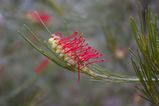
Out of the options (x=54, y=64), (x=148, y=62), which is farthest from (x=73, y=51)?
(x=54, y=64)

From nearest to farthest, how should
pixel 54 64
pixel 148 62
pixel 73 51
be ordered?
1. pixel 148 62
2. pixel 73 51
3. pixel 54 64

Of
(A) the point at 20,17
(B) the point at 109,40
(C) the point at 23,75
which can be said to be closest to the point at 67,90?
(C) the point at 23,75

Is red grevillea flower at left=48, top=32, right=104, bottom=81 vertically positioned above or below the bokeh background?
below

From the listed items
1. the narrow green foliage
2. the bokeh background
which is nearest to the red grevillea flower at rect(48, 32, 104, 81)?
the narrow green foliage

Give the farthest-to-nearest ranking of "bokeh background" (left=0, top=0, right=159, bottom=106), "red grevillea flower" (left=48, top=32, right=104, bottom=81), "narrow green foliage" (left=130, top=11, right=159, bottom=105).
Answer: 1. "bokeh background" (left=0, top=0, right=159, bottom=106)
2. "red grevillea flower" (left=48, top=32, right=104, bottom=81)
3. "narrow green foliage" (left=130, top=11, right=159, bottom=105)

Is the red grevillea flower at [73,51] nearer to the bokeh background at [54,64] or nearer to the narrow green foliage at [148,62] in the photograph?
the narrow green foliage at [148,62]

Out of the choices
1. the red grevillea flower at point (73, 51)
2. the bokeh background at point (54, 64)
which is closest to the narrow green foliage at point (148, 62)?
the red grevillea flower at point (73, 51)

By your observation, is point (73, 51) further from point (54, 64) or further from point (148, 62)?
point (54, 64)

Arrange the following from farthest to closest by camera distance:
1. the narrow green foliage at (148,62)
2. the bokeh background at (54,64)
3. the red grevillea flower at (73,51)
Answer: the bokeh background at (54,64)
the red grevillea flower at (73,51)
the narrow green foliage at (148,62)

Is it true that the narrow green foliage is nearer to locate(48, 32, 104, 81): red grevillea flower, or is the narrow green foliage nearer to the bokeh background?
locate(48, 32, 104, 81): red grevillea flower
